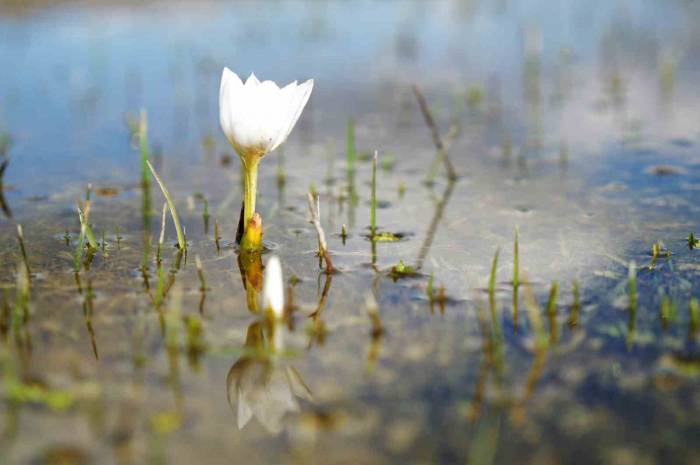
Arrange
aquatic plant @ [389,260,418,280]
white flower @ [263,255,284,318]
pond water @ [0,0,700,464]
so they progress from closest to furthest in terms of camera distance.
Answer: pond water @ [0,0,700,464]
white flower @ [263,255,284,318]
aquatic plant @ [389,260,418,280]

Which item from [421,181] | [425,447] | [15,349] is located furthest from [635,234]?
[15,349]

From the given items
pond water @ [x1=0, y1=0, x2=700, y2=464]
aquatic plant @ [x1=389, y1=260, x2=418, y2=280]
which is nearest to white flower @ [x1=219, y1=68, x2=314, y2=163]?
pond water @ [x1=0, y1=0, x2=700, y2=464]

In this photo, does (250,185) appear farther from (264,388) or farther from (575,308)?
(575,308)

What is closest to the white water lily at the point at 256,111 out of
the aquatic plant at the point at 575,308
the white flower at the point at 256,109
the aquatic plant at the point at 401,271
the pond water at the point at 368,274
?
the white flower at the point at 256,109

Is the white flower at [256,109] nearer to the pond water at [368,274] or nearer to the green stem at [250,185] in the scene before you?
the green stem at [250,185]

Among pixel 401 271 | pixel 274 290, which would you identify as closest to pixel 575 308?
pixel 401 271

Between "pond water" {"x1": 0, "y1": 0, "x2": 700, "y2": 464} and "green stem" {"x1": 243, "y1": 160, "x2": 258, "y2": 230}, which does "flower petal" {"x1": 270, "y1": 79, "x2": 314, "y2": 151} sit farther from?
"pond water" {"x1": 0, "y1": 0, "x2": 700, "y2": 464}
